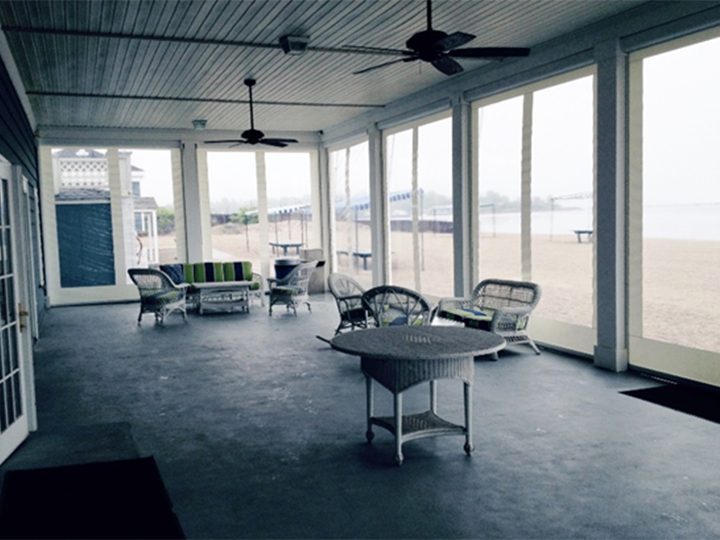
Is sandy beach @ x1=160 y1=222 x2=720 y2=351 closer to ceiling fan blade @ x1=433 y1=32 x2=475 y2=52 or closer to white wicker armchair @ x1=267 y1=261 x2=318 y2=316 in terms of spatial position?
white wicker armchair @ x1=267 y1=261 x2=318 y2=316

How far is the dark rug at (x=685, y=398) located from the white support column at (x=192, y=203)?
356 inches

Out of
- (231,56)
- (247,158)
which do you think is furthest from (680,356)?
(247,158)

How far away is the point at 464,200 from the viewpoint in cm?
795

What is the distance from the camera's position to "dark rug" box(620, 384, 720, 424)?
14.8 ft

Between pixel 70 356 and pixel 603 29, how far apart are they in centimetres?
645

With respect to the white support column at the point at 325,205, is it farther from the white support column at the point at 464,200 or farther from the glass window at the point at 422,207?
the white support column at the point at 464,200

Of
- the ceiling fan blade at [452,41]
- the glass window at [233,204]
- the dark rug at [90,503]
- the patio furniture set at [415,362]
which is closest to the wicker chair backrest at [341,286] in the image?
the patio furniture set at [415,362]

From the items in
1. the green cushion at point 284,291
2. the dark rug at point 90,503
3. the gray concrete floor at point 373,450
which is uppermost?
the green cushion at point 284,291

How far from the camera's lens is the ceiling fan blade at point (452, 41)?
13.7 feet

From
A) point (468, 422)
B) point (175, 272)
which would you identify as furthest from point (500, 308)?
point (175, 272)

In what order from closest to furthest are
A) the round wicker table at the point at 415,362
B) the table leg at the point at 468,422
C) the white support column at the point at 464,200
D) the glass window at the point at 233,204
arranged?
the round wicker table at the point at 415,362 → the table leg at the point at 468,422 → the white support column at the point at 464,200 → the glass window at the point at 233,204

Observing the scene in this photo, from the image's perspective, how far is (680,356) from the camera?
17.4 feet

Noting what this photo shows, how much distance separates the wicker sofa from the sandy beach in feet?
8.17

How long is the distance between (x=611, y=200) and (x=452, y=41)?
241cm
